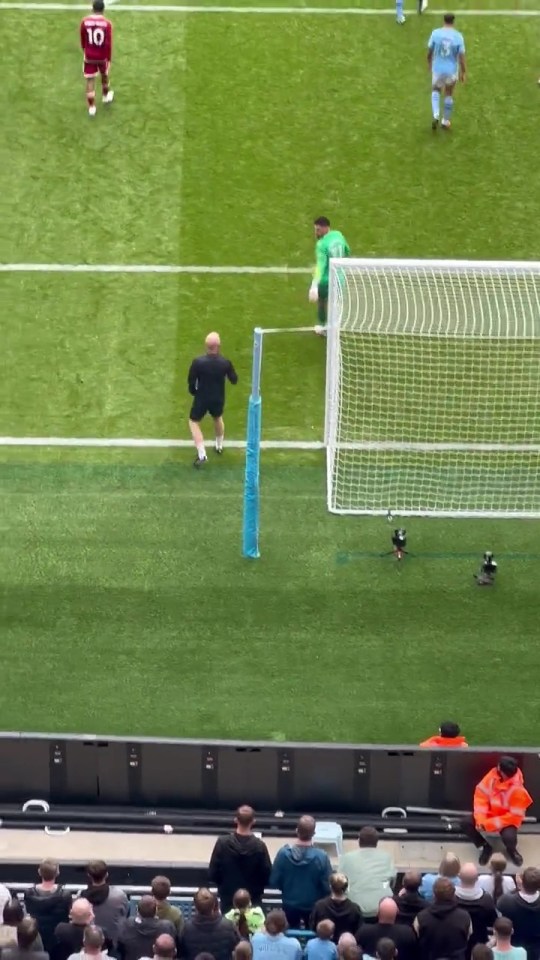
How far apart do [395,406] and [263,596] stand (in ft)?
11.1

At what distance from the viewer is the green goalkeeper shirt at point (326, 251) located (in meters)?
20.6

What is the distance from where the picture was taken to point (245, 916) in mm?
12719

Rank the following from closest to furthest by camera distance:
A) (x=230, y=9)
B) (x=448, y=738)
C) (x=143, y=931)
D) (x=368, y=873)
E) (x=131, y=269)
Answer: (x=143, y=931) < (x=368, y=873) < (x=448, y=738) < (x=131, y=269) < (x=230, y=9)

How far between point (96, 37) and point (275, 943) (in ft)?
48.0

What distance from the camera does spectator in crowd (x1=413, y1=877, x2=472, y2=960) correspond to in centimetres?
1239

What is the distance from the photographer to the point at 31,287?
A: 21.9 meters

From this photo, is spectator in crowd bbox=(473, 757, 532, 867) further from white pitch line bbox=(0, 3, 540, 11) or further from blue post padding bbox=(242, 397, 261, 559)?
white pitch line bbox=(0, 3, 540, 11)

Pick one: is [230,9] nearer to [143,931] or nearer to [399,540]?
[399,540]

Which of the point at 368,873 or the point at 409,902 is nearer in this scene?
the point at 409,902

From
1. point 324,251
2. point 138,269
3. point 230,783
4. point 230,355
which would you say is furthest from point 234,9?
point 230,783

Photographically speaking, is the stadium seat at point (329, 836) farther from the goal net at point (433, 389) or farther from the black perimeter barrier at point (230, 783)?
the goal net at point (433, 389)

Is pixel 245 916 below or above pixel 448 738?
below

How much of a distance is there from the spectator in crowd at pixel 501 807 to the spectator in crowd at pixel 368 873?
1.50 m

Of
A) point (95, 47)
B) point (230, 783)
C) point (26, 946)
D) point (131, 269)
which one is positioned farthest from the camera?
point (95, 47)
